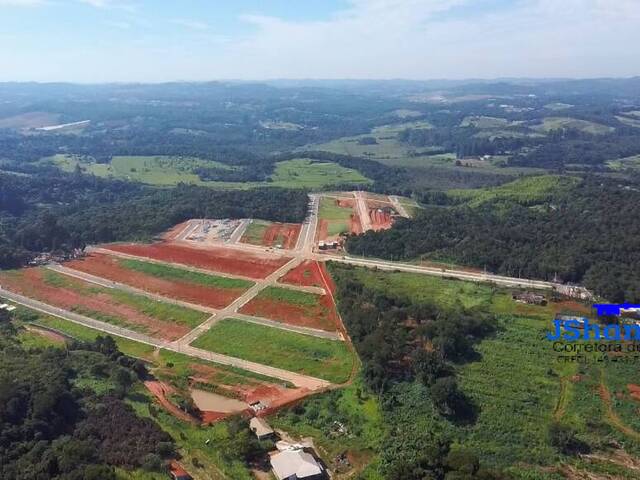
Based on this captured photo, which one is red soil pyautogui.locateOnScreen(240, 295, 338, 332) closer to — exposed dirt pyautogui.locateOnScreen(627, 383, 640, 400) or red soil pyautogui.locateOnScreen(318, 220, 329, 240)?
red soil pyautogui.locateOnScreen(318, 220, 329, 240)

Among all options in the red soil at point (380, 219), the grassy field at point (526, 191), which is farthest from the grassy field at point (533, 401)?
the grassy field at point (526, 191)

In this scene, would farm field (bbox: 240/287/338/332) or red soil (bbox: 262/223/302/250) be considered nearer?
farm field (bbox: 240/287/338/332)

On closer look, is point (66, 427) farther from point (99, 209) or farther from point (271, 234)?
point (99, 209)

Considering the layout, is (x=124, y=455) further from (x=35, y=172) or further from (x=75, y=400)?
(x=35, y=172)

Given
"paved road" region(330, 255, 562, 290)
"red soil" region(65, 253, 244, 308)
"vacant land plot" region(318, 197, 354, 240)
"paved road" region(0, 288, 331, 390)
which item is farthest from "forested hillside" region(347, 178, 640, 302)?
"paved road" region(0, 288, 331, 390)

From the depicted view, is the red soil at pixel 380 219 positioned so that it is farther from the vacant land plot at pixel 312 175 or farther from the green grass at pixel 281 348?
the green grass at pixel 281 348

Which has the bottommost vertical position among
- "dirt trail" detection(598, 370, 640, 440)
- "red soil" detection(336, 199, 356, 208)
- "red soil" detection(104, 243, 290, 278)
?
"dirt trail" detection(598, 370, 640, 440)

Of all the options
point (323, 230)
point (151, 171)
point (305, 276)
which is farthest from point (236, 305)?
point (151, 171)
